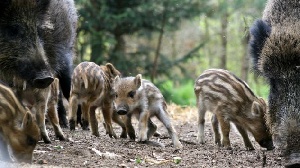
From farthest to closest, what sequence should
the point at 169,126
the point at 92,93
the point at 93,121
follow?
1. the point at 93,121
2. the point at 92,93
3. the point at 169,126

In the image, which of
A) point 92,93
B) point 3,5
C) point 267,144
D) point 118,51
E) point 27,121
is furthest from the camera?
point 118,51

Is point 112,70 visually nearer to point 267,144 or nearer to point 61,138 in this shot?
point 61,138

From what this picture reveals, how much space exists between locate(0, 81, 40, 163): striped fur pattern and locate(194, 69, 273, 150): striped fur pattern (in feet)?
8.66

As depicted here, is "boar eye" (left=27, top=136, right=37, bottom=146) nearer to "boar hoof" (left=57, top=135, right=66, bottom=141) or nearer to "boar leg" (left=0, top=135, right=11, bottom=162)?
"boar leg" (left=0, top=135, right=11, bottom=162)

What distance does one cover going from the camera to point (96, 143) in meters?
6.54

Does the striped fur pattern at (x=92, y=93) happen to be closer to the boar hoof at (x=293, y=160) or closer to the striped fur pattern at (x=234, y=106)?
the striped fur pattern at (x=234, y=106)

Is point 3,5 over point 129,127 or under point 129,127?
over

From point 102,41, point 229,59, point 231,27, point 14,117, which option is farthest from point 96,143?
point 229,59

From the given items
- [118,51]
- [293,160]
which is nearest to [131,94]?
[293,160]

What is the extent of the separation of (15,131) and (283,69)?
242 centimetres

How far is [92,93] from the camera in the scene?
7.37 meters

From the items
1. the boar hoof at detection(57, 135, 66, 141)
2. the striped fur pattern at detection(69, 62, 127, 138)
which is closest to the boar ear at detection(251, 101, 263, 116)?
the striped fur pattern at detection(69, 62, 127, 138)

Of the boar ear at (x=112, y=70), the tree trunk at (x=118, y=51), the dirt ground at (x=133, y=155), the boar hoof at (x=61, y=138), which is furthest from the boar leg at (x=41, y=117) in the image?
the tree trunk at (x=118, y=51)

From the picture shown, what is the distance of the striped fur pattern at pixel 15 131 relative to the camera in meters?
5.21
